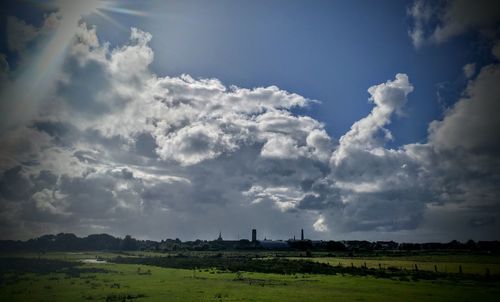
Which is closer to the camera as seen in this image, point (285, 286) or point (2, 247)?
point (285, 286)

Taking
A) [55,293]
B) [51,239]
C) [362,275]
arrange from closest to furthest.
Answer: [55,293] → [362,275] → [51,239]

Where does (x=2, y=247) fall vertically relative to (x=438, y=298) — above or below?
above

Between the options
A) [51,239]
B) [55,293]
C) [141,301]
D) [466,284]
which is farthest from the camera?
[51,239]

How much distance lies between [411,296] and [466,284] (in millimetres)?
16152

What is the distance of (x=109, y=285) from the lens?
53.8 m

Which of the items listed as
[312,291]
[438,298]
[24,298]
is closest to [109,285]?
[24,298]

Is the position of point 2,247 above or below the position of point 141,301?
above

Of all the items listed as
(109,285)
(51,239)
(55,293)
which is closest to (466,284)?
(109,285)

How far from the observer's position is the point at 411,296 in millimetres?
42094

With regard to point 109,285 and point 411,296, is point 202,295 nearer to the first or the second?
point 109,285

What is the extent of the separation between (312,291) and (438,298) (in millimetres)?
14006

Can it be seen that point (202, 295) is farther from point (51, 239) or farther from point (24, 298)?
point (51, 239)

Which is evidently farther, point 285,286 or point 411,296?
point 285,286

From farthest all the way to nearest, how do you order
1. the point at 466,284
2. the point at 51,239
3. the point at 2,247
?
the point at 51,239 < the point at 2,247 < the point at 466,284
